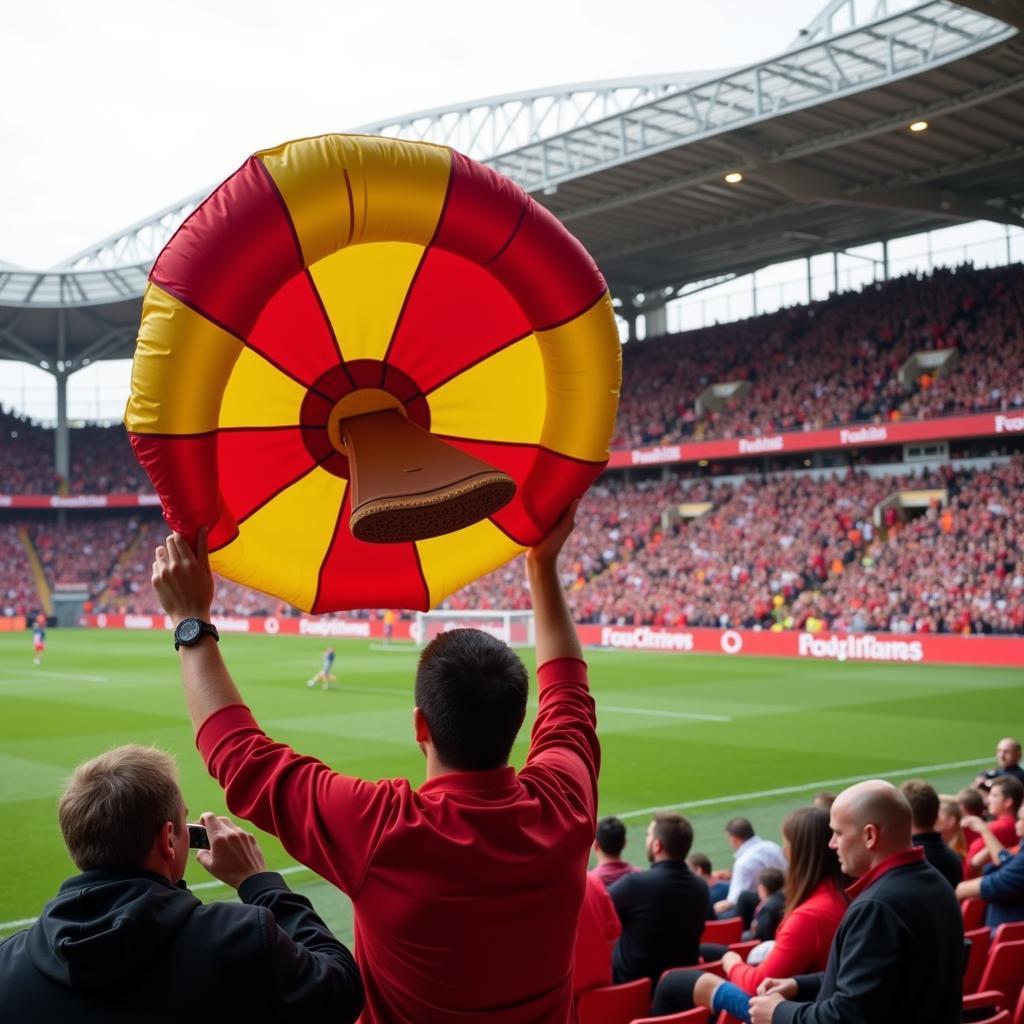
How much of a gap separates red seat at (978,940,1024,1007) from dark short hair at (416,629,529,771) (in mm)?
3644

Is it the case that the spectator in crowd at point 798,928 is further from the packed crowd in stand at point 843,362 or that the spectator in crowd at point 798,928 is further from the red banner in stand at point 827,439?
the packed crowd in stand at point 843,362

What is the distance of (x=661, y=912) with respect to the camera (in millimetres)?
5449

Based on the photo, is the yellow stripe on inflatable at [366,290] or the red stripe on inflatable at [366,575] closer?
the yellow stripe on inflatable at [366,290]

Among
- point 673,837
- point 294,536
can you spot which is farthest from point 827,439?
point 294,536

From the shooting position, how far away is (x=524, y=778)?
2.61 metres

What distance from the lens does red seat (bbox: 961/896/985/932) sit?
646 centimetres

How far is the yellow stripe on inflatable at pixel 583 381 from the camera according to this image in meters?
3.73

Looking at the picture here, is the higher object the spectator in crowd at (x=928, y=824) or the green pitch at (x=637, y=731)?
the spectator in crowd at (x=928, y=824)

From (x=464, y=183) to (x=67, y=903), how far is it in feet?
7.23

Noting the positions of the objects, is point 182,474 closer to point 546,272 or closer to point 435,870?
point 546,272

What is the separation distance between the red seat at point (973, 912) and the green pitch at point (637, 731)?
4.25 meters

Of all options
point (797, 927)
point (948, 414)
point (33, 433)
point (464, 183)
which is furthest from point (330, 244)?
point (33, 433)

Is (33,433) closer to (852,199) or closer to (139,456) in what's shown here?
(852,199)

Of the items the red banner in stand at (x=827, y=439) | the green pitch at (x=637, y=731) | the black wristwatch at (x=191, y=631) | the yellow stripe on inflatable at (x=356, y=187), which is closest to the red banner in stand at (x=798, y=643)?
the green pitch at (x=637, y=731)
